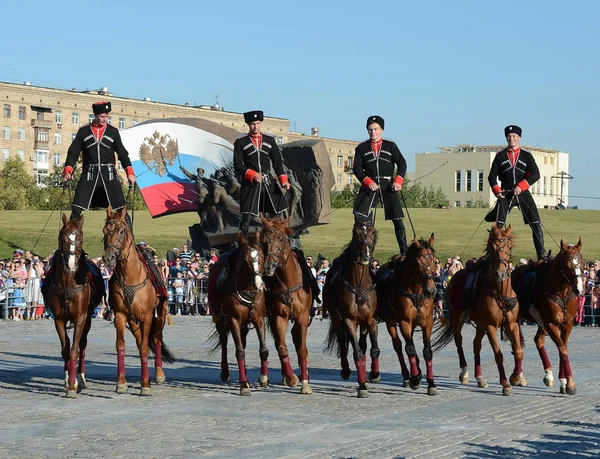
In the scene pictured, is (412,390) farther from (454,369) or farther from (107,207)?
(107,207)

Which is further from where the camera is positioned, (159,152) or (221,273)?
(159,152)

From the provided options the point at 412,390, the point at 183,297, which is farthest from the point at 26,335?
the point at 412,390

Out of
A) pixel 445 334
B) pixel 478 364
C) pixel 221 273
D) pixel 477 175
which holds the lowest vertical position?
pixel 478 364

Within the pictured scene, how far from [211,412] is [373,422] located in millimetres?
2012

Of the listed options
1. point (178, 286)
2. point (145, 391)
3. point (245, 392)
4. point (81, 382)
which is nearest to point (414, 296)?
point (245, 392)

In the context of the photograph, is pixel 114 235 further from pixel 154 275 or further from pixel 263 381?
pixel 263 381

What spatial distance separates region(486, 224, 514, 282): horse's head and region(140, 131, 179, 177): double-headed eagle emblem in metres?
29.8

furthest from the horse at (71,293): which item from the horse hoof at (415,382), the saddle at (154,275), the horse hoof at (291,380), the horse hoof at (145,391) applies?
the horse hoof at (415,382)

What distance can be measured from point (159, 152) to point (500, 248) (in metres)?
30.3

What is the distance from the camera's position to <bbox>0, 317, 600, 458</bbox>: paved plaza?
10.7 m

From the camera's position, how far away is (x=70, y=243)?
14.8 meters

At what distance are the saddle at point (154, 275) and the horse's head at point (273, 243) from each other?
68.2 inches

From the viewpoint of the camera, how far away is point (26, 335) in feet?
86.5

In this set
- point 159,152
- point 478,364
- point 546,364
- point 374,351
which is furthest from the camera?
point 159,152
